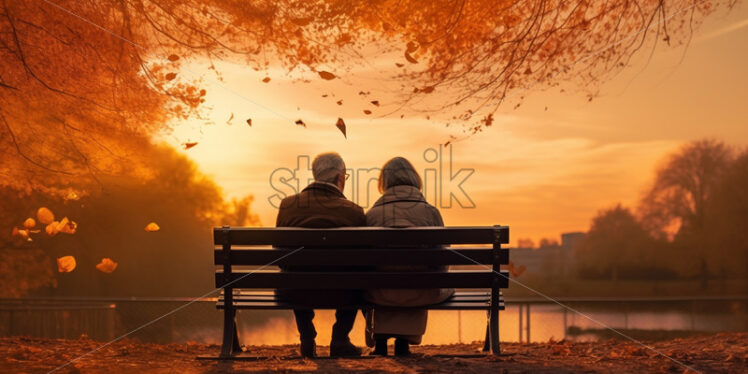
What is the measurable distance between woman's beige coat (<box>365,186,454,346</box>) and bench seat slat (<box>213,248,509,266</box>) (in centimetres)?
16

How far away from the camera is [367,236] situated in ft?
17.0

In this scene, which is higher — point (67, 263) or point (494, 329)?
point (494, 329)

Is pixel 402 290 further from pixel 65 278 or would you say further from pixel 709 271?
pixel 709 271

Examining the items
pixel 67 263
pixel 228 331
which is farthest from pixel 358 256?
pixel 67 263

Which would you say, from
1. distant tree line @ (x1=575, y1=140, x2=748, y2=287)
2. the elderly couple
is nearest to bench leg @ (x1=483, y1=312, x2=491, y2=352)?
the elderly couple

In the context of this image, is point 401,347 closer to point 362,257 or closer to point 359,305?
point 359,305

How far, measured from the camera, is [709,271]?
96.7 feet

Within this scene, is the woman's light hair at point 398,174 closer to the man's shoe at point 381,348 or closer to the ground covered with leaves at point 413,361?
the man's shoe at point 381,348

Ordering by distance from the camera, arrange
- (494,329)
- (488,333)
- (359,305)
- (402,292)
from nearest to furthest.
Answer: (402,292), (359,305), (494,329), (488,333)

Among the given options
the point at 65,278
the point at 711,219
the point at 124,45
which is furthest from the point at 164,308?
the point at 711,219

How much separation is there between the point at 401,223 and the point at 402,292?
1.81ft

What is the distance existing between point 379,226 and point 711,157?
26.3m

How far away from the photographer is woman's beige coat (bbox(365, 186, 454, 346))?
5.30 m

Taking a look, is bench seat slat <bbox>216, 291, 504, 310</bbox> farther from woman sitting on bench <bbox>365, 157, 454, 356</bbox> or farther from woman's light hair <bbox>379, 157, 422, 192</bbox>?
woman's light hair <bbox>379, 157, 422, 192</bbox>
